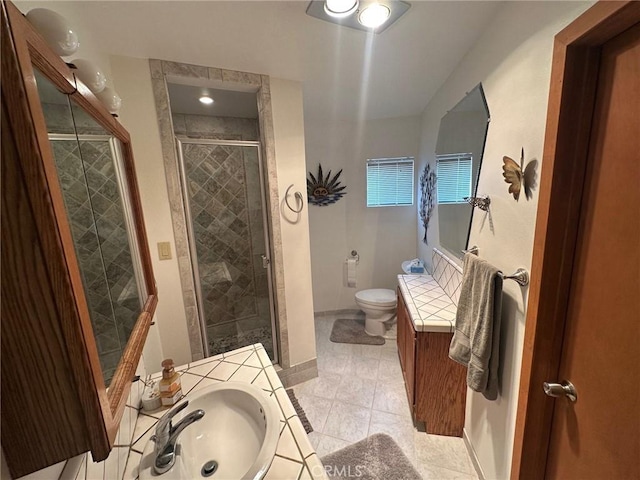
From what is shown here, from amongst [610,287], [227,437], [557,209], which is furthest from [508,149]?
[227,437]

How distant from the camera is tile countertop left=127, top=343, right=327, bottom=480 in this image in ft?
2.42

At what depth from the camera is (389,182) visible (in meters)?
3.06

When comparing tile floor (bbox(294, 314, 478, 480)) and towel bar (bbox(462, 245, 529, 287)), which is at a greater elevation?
towel bar (bbox(462, 245, 529, 287))

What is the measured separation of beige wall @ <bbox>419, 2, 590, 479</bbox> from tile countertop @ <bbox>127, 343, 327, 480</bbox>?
37.8 inches

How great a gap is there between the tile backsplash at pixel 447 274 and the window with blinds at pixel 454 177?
0.46m

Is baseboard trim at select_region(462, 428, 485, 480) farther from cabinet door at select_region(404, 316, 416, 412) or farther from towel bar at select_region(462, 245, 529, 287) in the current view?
towel bar at select_region(462, 245, 529, 287)

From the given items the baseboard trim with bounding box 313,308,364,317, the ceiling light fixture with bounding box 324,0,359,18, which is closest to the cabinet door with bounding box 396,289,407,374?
the baseboard trim with bounding box 313,308,364,317

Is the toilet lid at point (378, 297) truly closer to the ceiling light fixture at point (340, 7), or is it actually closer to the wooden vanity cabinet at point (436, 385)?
the wooden vanity cabinet at point (436, 385)

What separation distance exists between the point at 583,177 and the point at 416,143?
7.47ft

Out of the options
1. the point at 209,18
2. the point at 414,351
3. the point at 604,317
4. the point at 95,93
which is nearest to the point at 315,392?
the point at 414,351

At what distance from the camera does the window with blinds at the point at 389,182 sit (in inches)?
119

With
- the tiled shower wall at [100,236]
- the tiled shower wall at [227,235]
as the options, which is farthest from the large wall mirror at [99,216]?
the tiled shower wall at [227,235]

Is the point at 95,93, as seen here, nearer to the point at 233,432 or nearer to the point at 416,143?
the point at 233,432

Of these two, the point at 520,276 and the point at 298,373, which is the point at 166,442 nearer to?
the point at 520,276
